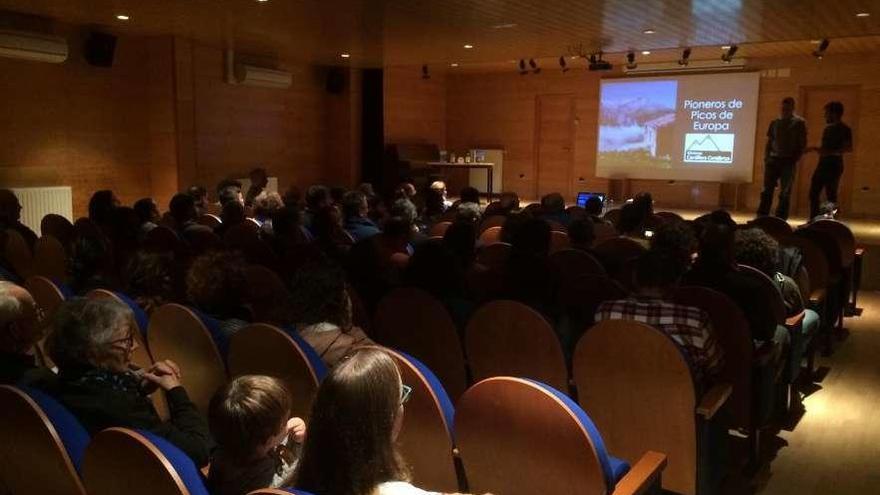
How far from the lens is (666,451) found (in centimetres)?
261

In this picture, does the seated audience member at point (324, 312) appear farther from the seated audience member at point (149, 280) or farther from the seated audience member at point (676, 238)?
the seated audience member at point (676, 238)

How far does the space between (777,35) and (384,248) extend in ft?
21.4

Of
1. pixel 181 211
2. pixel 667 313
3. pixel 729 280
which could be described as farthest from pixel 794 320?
pixel 181 211

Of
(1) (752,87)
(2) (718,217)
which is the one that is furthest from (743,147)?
(2) (718,217)

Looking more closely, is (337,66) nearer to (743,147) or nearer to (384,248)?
(743,147)

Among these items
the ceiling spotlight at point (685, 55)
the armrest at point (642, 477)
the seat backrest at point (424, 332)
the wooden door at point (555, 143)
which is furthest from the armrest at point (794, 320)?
the wooden door at point (555, 143)

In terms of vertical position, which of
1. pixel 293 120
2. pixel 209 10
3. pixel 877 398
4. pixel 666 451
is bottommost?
pixel 877 398

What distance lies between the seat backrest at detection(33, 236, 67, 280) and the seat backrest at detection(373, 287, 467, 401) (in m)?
2.60

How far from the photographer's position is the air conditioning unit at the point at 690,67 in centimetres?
1246

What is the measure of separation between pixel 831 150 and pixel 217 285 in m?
7.68

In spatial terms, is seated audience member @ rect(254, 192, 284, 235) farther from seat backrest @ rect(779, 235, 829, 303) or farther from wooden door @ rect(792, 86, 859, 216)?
wooden door @ rect(792, 86, 859, 216)

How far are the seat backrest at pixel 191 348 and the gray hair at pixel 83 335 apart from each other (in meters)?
0.46

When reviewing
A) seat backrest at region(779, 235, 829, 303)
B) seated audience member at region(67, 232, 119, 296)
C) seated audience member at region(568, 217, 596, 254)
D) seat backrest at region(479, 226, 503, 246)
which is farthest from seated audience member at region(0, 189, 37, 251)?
seat backrest at region(779, 235, 829, 303)

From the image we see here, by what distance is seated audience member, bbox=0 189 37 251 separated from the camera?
5527 millimetres
